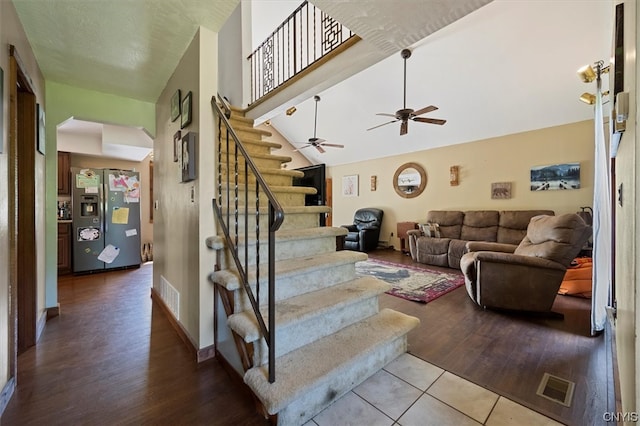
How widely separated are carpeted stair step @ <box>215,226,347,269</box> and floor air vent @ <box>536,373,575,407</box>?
1585 millimetres

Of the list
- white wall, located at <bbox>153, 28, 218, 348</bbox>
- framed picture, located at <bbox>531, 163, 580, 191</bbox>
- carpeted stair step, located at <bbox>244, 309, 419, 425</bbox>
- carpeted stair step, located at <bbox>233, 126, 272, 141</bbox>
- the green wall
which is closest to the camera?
carpeted stair step, located at <bbox>244, 309, 419, 425</bbox>

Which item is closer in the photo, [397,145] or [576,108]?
[576,108]

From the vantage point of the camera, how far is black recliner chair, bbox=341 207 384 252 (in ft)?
20.1

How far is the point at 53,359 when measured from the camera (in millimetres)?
1841

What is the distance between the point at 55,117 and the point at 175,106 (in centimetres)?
141

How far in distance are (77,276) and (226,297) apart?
4.13 meters

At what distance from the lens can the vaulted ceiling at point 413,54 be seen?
1726 millimetres

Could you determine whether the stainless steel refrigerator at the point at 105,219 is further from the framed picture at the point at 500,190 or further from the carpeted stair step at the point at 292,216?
the framed picture at the point at 500,190

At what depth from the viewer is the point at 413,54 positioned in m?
3.93

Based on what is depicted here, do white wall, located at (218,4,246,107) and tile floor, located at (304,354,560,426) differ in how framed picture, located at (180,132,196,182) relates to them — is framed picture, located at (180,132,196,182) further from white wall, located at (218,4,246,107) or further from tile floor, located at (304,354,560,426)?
white wall, located at (218,4,246,107)

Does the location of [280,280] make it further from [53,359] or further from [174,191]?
[53,359]

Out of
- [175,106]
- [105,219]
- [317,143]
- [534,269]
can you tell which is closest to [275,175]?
[175,106]

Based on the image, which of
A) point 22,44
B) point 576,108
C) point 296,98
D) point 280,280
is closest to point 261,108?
point 296,98

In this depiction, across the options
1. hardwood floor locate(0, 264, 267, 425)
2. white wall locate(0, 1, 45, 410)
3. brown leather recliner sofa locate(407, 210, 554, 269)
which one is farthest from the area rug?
white wall locate(0, 1, 45, 410)
